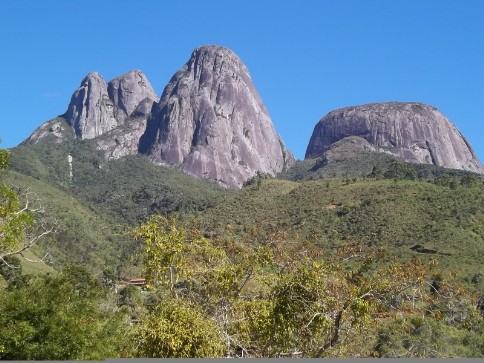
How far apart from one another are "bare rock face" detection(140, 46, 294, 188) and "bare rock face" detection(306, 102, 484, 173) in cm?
2619

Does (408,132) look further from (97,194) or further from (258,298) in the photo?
(258,298)

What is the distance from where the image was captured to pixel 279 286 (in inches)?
310

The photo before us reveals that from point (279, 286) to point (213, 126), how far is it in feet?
553

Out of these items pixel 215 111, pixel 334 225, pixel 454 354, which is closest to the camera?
pixel 454 354

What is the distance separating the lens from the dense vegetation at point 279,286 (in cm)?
772

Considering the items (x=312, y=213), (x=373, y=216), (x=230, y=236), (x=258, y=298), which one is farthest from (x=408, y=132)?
(x=258, y=298)

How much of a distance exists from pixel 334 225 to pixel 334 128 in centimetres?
13574

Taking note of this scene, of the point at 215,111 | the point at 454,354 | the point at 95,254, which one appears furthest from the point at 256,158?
the point at 454,354

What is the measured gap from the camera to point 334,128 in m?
199

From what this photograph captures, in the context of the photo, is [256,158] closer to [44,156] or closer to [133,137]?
[133,137]

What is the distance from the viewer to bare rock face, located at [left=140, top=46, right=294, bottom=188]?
554ft

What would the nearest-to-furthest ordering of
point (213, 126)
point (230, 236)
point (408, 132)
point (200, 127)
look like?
point (230, 236) < point (213, 126) < point (200, 127) < point (408, 132)

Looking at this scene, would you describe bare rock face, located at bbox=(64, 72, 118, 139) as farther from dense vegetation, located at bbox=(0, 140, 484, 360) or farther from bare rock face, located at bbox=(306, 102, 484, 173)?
dense vegetation, located at bbox=(0, 140, 484, 360)

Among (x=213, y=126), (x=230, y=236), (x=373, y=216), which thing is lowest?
(x=230, y=236)
